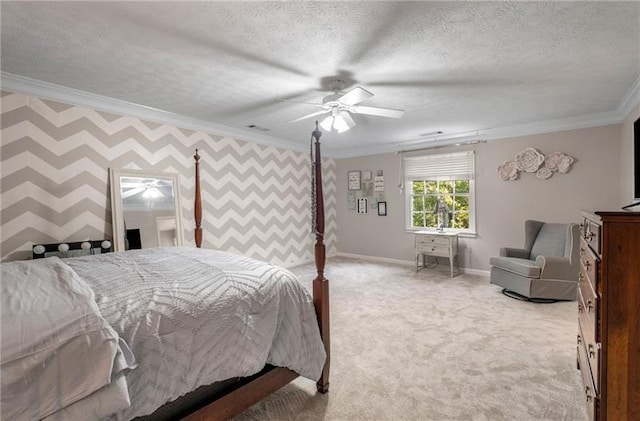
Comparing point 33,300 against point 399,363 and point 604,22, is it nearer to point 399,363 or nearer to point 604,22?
point 399,363

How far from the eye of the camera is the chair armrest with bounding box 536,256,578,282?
338 centimetres

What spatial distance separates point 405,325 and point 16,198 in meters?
3.75

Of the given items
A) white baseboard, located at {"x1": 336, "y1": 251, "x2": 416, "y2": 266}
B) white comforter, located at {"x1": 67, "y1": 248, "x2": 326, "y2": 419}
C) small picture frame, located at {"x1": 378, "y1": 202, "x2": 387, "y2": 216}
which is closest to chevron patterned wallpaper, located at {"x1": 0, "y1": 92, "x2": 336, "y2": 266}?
white comforter, located at {"x1": 67, "y1": 248, "x2": 326, "y2": 419}

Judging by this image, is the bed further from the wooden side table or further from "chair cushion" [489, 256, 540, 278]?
the wooden side table

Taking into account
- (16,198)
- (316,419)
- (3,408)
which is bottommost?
(316,419)

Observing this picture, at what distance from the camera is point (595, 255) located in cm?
138

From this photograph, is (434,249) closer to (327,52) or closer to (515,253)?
(515,253)

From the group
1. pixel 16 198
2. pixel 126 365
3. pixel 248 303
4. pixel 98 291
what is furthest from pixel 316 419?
pixel 16 198

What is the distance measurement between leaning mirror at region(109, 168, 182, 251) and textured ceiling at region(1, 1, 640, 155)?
85cm

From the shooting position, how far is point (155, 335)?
48.6 inches

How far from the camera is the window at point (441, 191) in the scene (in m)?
4.80

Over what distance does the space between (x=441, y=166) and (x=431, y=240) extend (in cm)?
128

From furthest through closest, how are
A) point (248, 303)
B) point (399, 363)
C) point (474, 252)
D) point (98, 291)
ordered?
point (474, 252), point (399, 363), point (248, 303), point (98, 291)

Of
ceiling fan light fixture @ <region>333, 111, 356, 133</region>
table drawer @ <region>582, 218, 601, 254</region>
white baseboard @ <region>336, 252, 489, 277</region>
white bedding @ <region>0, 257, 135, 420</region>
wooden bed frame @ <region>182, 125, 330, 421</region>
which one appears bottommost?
white baseboard @ <region>336, 252, 489, 277</region>
